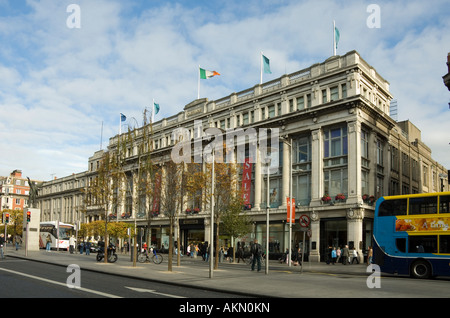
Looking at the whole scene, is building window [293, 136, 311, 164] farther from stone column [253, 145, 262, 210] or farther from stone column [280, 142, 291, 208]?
stone column [253, 145, 262, 210]

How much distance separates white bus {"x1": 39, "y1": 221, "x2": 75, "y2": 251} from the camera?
58844mm

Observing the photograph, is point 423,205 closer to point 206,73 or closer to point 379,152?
point 379,152

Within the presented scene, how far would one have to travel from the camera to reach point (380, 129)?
148 ft

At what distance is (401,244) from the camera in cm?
2373

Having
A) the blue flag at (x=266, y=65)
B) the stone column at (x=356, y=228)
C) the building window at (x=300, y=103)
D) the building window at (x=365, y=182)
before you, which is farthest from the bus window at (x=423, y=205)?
the blue flag at (x=266, y=65)

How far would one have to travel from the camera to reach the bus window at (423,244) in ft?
74.6

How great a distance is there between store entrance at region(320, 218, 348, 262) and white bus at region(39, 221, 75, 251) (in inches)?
1374

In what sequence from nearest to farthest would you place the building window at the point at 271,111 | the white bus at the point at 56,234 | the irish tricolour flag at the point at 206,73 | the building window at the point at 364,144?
the building window at the point at 364,144
the building window at the point at 271,111
the irish tricolour flag at the point at 206,73
the white bus at the point at 56,234

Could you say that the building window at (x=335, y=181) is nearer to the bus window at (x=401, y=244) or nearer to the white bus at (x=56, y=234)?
the bus window at (x=401, y=244)

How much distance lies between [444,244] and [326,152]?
22.1 m

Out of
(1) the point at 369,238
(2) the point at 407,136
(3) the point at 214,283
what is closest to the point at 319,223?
(1) the point at 369,238

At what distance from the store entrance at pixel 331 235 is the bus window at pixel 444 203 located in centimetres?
1832

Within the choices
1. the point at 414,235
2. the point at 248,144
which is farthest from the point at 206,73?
the point at 414,235
